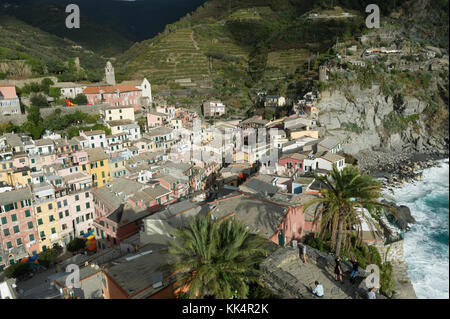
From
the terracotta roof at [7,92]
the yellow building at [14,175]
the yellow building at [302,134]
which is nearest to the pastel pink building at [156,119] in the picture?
the terracotta roof at [7,92]

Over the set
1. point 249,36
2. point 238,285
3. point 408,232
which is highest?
point 249,36

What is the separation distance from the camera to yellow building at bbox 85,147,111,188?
113 ft

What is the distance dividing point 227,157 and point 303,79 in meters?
36.0

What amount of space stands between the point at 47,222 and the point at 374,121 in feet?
180

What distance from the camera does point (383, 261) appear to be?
2102 cm

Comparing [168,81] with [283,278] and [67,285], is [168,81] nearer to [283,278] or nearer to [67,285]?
[67,285]

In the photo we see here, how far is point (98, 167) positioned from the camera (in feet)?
115

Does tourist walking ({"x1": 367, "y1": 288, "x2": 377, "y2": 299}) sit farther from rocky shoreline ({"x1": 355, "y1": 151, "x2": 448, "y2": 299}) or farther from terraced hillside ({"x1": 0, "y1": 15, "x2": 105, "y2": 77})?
terraced hillside ({"x1": 0, "y1": 15, "x2": 105, "y2": 77})

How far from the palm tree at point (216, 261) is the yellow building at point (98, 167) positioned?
27.2 meters

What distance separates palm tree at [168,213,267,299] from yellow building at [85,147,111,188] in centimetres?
2718

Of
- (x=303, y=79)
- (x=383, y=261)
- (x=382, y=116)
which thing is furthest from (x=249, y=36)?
(x=383, y=261)

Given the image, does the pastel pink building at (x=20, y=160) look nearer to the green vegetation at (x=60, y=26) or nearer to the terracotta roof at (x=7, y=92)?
the terracotta roof at (x=7, y=92)

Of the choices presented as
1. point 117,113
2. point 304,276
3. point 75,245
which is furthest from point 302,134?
point 304,276

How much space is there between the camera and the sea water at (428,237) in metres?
22.7
